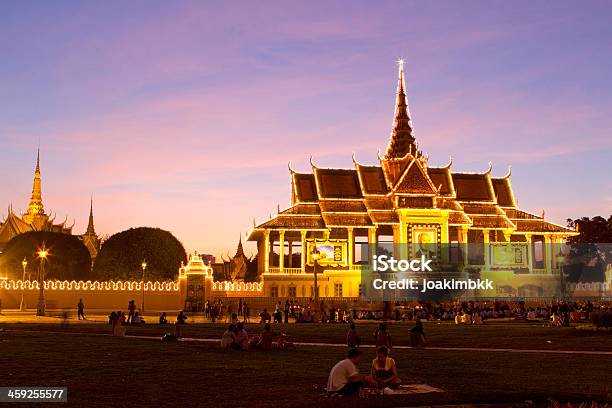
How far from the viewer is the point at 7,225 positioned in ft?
326

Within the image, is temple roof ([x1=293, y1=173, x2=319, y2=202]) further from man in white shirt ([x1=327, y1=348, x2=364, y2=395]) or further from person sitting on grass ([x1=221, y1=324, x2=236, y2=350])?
man in white shirt ([x1=327, y1=348, x2=364, y2=395])

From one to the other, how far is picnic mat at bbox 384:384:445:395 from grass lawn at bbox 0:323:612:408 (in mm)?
396

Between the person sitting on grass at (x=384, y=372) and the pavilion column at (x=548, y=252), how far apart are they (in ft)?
209

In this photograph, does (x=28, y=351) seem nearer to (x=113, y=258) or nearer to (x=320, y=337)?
(x=320, y=337)

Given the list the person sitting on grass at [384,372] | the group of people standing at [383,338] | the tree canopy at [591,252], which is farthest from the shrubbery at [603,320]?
the tree canopy at [591,252]

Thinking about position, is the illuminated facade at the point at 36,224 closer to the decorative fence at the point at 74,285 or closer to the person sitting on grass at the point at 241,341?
the decorative fence at the point at 74,285

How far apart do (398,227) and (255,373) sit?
55396mm

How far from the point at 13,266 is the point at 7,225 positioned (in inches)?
931

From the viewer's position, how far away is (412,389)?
15.5 m

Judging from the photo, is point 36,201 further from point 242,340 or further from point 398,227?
point 242,340

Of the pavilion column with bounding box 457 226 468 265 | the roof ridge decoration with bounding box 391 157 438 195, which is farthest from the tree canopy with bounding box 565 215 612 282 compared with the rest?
the roof ridge decoration with bounding box 391 157 438 195

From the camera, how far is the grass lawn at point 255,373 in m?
14.5

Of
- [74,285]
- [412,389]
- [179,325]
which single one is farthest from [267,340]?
[74,285]

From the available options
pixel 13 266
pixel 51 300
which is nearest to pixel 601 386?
pixel 51 300
